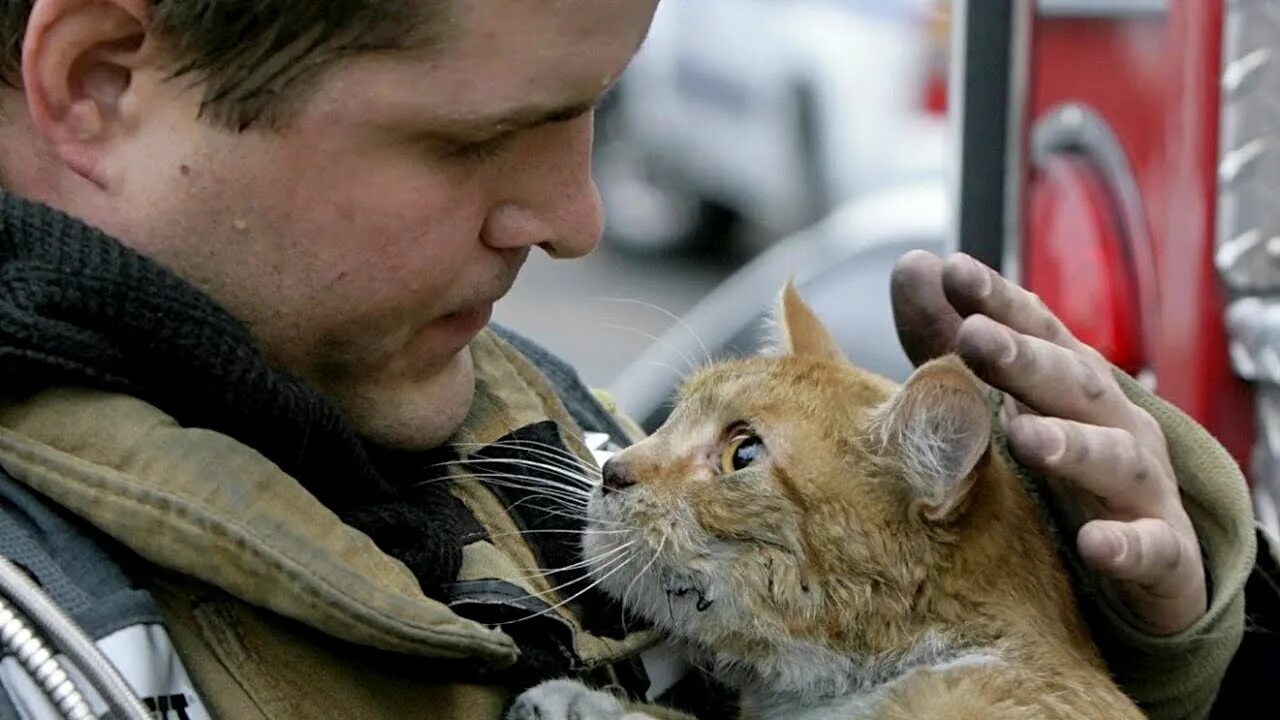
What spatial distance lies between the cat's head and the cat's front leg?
0.20 meters

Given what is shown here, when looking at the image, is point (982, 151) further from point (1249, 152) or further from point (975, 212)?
point (1249, 152)

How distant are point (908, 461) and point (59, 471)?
0.95m

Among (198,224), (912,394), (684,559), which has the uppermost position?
(198,224)

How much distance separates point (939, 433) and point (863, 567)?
17 cm

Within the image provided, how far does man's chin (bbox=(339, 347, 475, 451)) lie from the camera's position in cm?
177

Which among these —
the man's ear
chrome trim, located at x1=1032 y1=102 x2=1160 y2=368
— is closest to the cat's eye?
the man's ear

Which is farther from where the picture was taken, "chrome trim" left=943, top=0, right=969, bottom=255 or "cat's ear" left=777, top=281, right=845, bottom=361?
"chrome trim" left=943, top=0, right=969, bottom=255

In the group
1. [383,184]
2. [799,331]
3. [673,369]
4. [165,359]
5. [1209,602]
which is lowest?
[673,369]

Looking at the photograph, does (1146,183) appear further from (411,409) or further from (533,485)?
(411,409)

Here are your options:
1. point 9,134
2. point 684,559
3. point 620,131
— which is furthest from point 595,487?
point 620,131

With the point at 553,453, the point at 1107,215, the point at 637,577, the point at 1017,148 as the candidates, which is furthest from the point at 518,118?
the point at 1017,148

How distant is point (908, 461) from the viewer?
192cm

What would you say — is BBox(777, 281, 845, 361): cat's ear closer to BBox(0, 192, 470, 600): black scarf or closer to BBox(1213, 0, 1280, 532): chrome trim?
BBox(0, 192, 470, 600): black scarf

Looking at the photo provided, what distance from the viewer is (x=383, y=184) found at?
5.18ft
